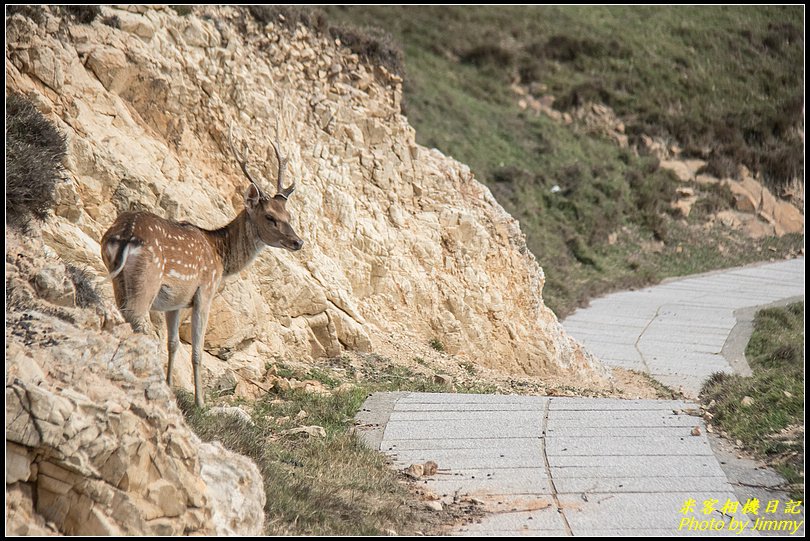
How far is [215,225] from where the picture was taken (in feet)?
35.9

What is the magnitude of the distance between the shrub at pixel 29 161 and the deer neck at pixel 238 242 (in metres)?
1.83

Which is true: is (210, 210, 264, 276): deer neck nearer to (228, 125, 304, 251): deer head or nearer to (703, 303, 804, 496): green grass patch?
(228, 125, 304, 251): deer head

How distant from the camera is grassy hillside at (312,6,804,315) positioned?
102 feet

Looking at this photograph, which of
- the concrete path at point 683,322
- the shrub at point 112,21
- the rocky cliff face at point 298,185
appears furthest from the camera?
the concrete path at point 683,322

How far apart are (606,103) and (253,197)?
33.6 meters

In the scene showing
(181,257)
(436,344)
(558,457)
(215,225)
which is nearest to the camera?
(558,457)

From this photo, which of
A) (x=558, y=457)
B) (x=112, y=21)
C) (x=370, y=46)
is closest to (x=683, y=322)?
(x=370, y=46)

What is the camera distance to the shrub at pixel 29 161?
738cm

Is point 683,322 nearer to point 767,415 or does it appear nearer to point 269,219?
point 767,415

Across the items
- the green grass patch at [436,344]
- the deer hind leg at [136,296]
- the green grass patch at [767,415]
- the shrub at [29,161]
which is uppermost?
the shrub at [29,161]

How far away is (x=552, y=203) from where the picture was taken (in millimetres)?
32031

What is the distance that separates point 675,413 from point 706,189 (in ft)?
98.1

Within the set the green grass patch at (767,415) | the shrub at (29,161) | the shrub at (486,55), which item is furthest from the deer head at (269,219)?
the shrub at (486,55)

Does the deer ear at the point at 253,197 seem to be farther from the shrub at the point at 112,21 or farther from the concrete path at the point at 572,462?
the shrub at the point at 112,21
